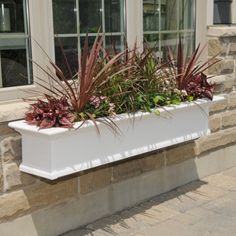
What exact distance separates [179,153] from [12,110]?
6.27 feet

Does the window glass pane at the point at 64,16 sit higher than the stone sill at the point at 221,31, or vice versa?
the window glass pane at the point at 64,16

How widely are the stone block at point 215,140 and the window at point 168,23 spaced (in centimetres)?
90

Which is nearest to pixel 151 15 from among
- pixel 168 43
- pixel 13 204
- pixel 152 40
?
pixel 152 40

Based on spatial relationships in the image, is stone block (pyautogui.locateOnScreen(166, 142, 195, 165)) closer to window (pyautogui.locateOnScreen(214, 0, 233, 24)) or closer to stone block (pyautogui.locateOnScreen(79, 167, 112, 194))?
stone block (pyautogui.locateOnScreen(79, 167, 112, 194))

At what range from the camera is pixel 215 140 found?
488 cm

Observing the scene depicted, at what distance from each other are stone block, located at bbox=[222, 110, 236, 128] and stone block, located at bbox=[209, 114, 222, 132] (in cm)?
7

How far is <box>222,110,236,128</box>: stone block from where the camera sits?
16.2 feet

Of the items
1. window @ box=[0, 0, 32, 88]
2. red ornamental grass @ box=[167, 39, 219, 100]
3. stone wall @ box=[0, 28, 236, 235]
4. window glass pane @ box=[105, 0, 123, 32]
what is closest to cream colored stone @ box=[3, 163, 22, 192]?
stone wall @ box=[0, 28, 236, 235]

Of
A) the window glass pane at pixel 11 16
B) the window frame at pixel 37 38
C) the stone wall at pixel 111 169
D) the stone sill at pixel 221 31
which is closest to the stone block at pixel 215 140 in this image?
the stone wall at pixel 111 169

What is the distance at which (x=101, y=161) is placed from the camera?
3.26 metres

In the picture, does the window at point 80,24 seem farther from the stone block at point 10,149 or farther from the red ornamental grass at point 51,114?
the stone block at point 10,149

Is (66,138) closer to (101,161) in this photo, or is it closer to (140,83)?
(101,161)

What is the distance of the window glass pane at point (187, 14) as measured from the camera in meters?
4.49

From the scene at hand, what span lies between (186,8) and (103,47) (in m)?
1.18
